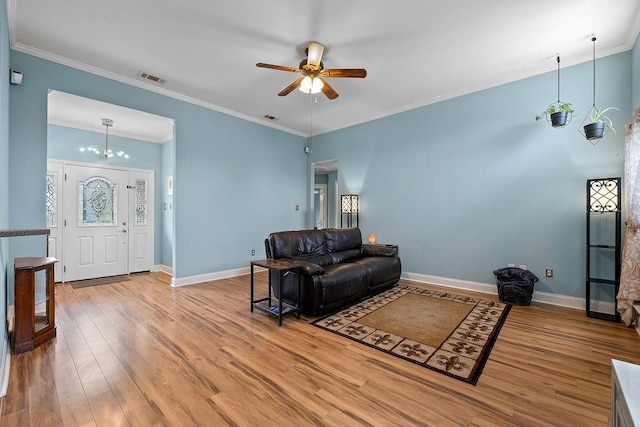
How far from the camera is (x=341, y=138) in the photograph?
6.15 meters

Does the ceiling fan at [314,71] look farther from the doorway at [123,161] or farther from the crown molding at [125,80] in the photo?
the doorway at [123,161]

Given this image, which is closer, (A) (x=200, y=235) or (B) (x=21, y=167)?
(B) (x=21, y=167)

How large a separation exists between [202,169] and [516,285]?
202 inches

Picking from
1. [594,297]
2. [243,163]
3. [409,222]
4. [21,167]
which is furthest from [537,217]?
[21,167]

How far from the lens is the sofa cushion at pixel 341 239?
14.0ft

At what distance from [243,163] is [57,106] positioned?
2869 mm

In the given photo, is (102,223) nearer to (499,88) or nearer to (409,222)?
(409,222)

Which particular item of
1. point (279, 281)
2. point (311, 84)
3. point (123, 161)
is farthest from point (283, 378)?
point (123, 161)

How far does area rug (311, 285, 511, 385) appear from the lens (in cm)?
229

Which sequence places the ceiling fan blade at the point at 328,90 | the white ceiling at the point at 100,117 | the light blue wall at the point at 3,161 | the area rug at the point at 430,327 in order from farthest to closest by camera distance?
the white ceiling at the point at 100,117, the ceiling fan blade at the point at 328,90, the area rug at the point at 430,327, the light blue wall at the point at 3,161

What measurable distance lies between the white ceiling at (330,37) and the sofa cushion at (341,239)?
2272 mm

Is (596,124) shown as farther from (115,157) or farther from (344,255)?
(115,157)

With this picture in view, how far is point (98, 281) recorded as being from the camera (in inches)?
193

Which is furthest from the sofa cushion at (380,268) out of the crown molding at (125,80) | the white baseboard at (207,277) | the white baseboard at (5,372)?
the crown molding at (125,80)
